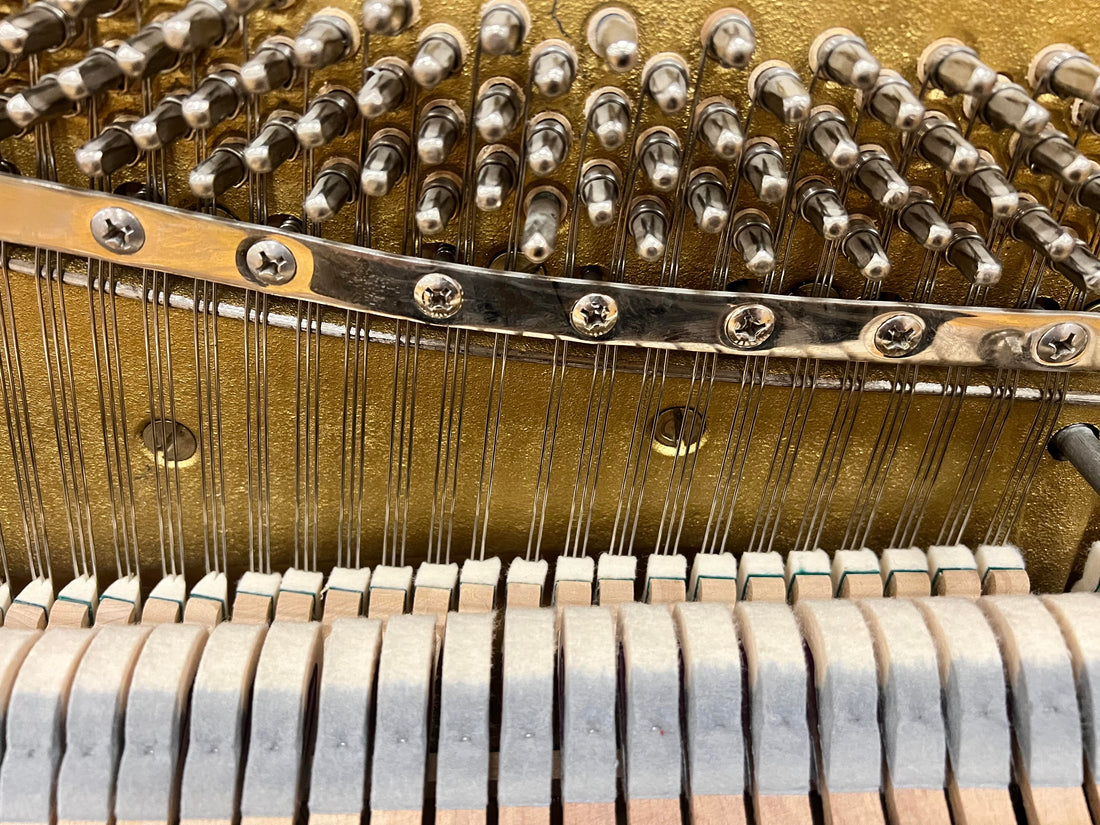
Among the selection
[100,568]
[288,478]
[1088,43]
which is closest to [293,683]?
[288,478]

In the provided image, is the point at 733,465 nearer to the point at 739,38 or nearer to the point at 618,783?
the point at 618,783

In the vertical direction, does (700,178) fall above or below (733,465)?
above

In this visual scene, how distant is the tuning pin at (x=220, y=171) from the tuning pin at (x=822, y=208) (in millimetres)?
592

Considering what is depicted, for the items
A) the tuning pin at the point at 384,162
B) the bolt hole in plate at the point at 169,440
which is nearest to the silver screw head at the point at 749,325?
the tuning pin at the point at 384,162

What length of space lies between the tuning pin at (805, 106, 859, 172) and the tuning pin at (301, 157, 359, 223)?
1.57 feet

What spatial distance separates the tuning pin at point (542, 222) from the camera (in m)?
0.82

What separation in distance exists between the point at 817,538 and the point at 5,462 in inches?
42.9

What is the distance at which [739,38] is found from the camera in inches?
30.5

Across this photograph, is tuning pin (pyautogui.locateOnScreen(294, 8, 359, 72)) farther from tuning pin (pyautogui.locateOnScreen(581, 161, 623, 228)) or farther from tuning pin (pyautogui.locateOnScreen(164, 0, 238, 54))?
tuning pin (pyautogui.locateOnScreen(581, 161, 623, 228))

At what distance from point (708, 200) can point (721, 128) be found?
8 cm

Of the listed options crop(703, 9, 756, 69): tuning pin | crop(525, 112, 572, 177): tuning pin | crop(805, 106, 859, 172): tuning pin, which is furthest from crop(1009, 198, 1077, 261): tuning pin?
crop(525, 112, 572, 177): tuning pin

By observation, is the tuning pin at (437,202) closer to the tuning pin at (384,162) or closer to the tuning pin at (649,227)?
the tuning pin at (384,162)

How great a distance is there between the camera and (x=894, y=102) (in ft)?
2.72

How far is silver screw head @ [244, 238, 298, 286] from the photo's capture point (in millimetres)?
949
